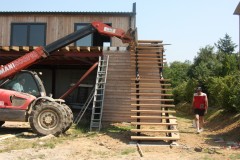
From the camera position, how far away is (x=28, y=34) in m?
20.1

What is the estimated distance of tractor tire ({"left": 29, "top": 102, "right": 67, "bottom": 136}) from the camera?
11062 mm

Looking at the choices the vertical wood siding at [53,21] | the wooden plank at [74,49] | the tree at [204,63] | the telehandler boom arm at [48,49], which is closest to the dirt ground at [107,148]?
the telehandler boom arm at [48,49]

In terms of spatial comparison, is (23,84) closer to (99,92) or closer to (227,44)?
(99,92)

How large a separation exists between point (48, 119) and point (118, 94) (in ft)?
13.5

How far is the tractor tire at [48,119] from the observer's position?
36.3ft

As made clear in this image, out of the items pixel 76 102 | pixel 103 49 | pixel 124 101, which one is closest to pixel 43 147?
pixel 124 101

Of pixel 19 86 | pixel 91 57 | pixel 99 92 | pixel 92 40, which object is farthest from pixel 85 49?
pixel 19 86

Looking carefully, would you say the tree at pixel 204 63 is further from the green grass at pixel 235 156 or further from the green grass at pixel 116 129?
the green grass at pixel 235 156

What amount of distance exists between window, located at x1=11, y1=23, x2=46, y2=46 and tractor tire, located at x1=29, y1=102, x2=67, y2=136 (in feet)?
31.3

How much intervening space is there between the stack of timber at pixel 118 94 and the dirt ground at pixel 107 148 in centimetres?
257

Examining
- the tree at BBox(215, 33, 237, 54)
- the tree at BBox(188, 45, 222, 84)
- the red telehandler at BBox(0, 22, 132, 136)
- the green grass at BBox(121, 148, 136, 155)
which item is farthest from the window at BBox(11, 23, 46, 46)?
the tree at BBox(215, 33, 237, 54)

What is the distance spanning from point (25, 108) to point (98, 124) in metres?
2.97

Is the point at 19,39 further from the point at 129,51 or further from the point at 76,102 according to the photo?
the point at 129,51

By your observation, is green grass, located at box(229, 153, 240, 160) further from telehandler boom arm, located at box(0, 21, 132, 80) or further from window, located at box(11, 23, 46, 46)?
window, located at box(11, 23, 46, 46)
